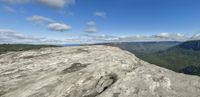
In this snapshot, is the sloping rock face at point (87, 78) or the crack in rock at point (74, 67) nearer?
the sloping rock face at point (87, 78)

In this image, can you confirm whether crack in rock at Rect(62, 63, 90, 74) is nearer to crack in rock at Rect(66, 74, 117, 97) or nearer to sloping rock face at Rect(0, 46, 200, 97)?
sloping rock face at Rect(0, 46, 200, 97)

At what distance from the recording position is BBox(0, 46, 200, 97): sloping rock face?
1680 cm

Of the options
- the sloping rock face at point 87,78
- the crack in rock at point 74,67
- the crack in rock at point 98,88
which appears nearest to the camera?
the crack in rock at point 98,88

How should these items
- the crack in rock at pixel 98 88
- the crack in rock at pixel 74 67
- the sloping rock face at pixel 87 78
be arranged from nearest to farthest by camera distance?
the crack in rock at pixel 98 88, the sloping rock face at pixel 87 78, the crack in rock at pixel 74 67

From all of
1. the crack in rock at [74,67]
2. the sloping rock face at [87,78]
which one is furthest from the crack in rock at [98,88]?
the crack in rock at [74,67]

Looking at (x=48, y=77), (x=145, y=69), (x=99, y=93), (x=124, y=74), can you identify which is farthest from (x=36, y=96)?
(x=145, y=69)

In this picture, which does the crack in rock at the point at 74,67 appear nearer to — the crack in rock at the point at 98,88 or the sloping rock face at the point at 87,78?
the sloping rock face at the point at 87,78

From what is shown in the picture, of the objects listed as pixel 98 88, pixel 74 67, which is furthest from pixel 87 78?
pixel 74 67

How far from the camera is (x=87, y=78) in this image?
1805 cm

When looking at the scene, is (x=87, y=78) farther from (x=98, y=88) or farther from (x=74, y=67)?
(x=74, y=67)

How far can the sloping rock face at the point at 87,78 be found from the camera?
16.8 meters

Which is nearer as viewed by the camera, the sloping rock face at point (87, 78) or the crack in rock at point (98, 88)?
the crack in rock at point (98, 88)

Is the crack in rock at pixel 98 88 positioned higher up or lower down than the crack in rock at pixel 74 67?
lower down

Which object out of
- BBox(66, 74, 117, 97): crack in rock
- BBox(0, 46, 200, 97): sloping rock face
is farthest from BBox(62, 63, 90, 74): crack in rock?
BBox(66, 74, 117, 97): crack in rock
